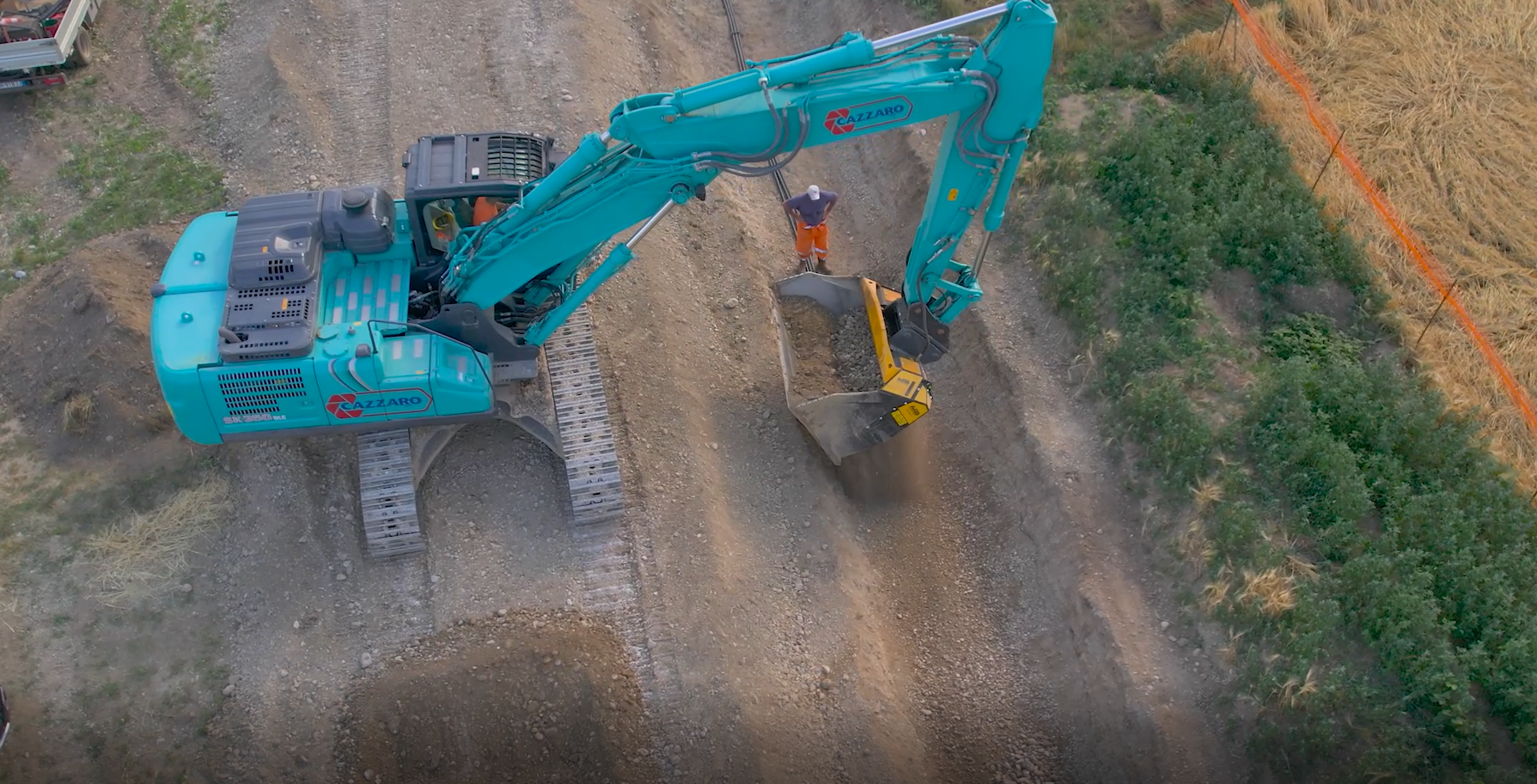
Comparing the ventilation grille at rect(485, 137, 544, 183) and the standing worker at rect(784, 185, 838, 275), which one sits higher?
the ventilation grille at rect(485, 137, 544, 183)

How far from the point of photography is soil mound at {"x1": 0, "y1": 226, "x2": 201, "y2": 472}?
36.2ft

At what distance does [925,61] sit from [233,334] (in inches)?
238

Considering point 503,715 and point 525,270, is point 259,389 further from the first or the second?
point 503,715

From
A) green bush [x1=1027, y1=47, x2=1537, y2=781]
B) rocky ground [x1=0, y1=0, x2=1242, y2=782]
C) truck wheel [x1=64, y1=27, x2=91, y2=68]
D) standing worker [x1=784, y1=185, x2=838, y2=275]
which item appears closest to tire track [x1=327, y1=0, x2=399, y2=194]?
truck wheel [x1=64, y1=27, x2=91, y2=68]

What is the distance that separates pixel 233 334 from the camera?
9.23 meters

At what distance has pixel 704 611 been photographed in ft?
32.5

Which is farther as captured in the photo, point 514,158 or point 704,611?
point 514,158

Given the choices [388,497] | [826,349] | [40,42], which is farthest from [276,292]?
[40,42]

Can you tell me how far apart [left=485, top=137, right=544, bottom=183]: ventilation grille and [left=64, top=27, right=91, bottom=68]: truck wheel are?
818 centimetres

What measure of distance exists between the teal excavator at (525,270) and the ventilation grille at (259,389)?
0.7 inches

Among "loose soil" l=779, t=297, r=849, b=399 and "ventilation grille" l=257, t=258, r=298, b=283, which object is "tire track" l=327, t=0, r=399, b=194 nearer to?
"ventilation grille" l=257, t=258, r=298, b=283

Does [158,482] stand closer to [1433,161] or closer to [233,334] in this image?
[233,334]

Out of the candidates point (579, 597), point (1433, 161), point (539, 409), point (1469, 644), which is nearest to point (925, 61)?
point (539, 409)

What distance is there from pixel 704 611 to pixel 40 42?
11.4 m
